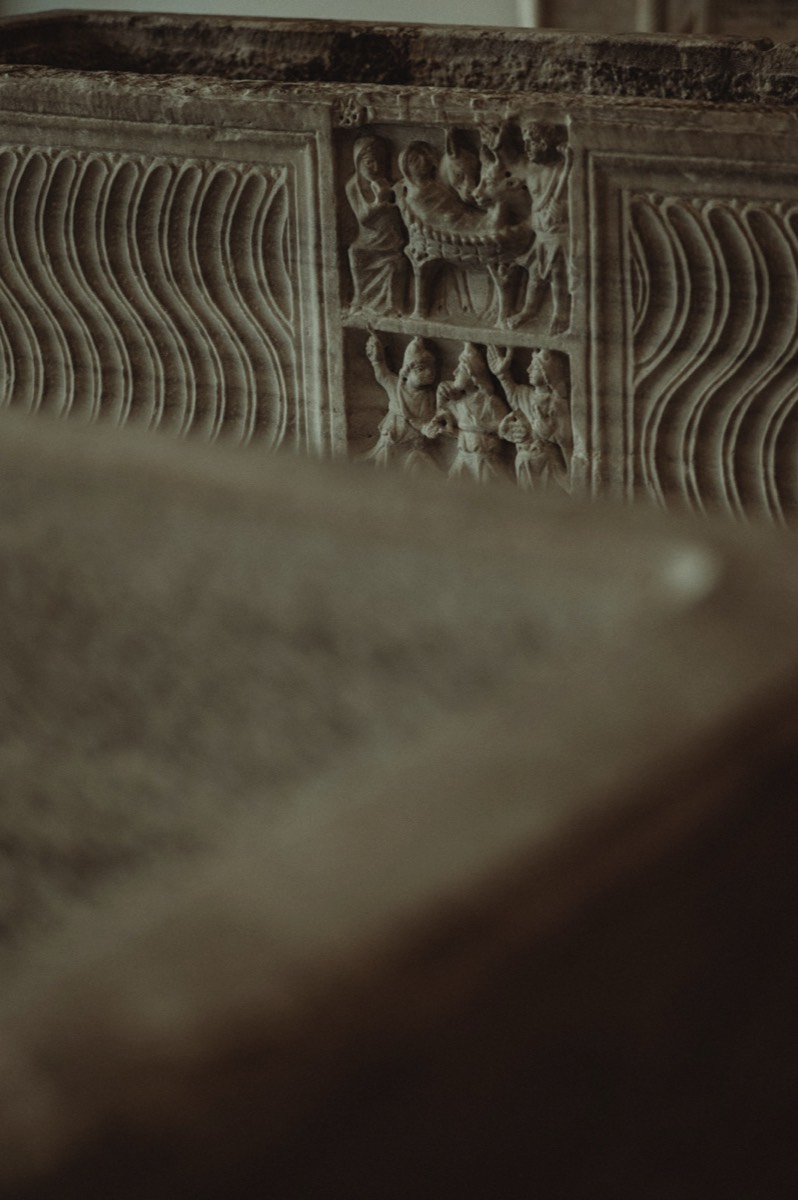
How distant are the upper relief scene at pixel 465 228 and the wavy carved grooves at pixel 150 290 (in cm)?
22

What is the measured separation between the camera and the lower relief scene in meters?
3.37

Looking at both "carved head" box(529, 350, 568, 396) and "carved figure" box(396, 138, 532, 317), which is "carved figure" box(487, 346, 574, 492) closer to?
"carved head" box(529, 350, 568, 396)

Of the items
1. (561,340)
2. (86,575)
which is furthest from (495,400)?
(86,575)

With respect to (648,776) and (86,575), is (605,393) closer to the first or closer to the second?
(86,575)

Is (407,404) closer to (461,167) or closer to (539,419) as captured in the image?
(539,419)

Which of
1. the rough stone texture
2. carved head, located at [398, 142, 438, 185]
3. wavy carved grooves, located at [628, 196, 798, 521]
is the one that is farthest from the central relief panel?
the rough stone texture

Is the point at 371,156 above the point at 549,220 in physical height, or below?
above

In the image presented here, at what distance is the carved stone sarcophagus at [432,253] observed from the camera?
10.1ft

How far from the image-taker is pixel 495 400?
344 centimetres

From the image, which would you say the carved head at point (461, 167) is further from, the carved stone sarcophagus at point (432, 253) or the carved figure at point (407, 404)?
the carved figure at point (407, 404)

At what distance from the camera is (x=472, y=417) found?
347cm

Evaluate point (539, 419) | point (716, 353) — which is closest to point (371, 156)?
point (539, 419)

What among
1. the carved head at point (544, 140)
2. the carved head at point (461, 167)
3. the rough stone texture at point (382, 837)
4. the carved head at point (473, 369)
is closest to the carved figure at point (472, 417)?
the carved head at point (473, 369)

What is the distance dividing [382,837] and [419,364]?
3.09 m
